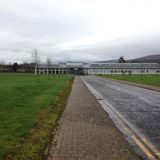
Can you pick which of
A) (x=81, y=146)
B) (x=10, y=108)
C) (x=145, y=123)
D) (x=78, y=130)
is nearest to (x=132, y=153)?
(x=81, y=146)

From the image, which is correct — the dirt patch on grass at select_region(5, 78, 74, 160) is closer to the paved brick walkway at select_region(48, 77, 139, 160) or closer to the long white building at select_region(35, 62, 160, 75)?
the paved brick walkway at select_region(48, 77, 139, 160)

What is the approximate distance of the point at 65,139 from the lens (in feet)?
29.1

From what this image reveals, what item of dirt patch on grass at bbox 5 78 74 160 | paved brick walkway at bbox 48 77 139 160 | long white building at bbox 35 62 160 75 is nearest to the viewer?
dirt patch on grass at bbox 5 78 74 160

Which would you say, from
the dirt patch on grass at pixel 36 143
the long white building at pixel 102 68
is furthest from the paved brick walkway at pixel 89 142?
the long white building at pixel 102 68

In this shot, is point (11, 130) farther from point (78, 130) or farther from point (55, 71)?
point (55, 71)

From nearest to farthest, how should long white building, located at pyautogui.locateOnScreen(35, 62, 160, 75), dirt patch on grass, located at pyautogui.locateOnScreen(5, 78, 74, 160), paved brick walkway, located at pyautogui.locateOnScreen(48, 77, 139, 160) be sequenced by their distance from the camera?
dirt patch on grass, located at pyautogui.locateOnScreen(5, 78, 74, 160) → paved brick walkway, located at pyautogui.locateOnScreen(48, 77, 139, 160) → long white building, located at pyautogui.locateOnScreen(35, 62, 160, 75)

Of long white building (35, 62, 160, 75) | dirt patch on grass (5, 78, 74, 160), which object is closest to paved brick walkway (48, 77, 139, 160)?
dirt patch on grass (5, 78, 74, 160)

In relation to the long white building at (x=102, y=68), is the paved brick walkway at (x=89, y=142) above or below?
above

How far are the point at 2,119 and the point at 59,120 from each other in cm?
202

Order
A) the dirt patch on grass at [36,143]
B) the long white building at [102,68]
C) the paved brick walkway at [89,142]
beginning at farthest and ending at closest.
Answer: the long white building at [102,68], the paved brick walkway at [89,142], the dirt patch on grass at [36,143]

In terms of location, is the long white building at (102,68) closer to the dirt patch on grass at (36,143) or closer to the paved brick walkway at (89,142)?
the paved brick walkway at (89,142)

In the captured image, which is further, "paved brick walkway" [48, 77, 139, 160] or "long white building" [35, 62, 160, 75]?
"long white building" [35, 62, 160, 75]

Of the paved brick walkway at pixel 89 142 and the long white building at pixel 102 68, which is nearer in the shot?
the paved brick walkway at pixel 89 142

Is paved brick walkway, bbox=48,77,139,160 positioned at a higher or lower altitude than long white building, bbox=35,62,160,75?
higher
